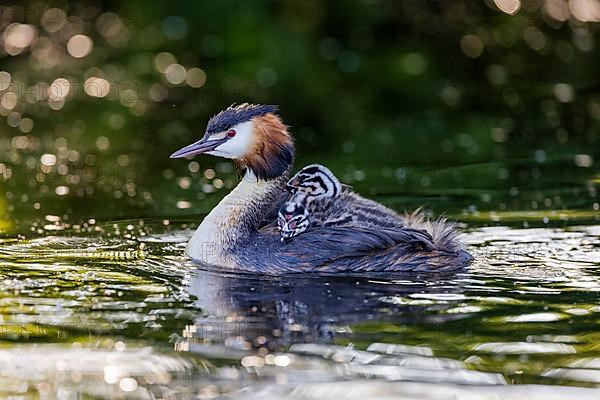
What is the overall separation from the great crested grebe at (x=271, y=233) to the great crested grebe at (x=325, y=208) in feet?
0.15

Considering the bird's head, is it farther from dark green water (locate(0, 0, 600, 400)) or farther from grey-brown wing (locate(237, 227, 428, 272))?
dark green water (locate(0, 0, 600, 400))

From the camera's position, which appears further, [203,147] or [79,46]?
[79,46]

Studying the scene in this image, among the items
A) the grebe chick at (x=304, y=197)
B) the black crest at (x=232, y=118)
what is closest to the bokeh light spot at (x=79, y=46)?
the black crest at (x=232, y=118)

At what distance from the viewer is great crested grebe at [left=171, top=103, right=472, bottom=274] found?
9.53 meters

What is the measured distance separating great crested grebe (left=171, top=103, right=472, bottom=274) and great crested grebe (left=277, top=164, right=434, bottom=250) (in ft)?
0.15

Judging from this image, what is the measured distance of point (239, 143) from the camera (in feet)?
33.1

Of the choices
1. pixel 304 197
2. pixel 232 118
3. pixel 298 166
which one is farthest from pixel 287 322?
pixel 298 166

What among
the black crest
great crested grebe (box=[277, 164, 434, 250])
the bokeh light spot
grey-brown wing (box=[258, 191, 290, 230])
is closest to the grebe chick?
great crested grebe (box=[277, 164, 434, 250])

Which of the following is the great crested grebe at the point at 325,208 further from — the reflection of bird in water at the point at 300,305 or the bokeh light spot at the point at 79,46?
the bokeh light spot at the point at 79,46

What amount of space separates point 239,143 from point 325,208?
83 cm

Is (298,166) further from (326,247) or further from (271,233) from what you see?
(326,247)

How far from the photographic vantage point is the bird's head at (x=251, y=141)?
10.1 m

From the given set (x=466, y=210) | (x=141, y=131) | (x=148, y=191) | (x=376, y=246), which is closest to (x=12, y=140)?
(x=141, y=131)

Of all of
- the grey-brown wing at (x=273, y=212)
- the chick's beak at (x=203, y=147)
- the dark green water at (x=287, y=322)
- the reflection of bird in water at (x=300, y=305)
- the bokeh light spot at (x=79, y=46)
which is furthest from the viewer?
the bokeh light spot at (x=79, y=46)
